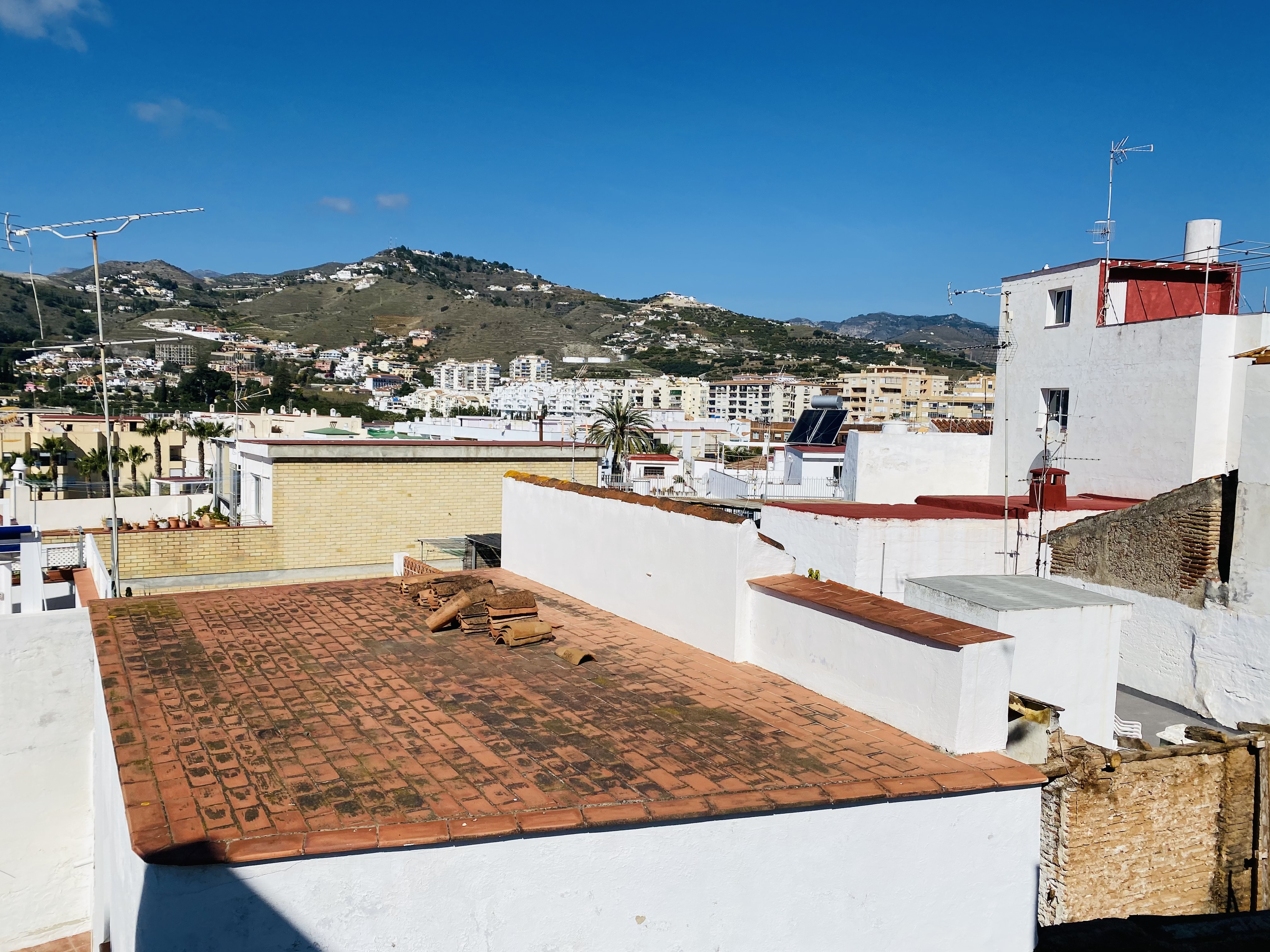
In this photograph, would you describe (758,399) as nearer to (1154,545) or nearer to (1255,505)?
(1154,545)

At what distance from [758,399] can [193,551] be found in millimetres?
134638

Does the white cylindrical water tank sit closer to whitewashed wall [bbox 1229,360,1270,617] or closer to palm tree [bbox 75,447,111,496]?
whitewashed wall [bbox 1229,360,1270,617]

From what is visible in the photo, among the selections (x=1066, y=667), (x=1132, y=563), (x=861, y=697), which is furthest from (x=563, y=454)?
(x=861, y=697)

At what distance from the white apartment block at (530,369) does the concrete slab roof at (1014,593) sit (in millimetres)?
150517

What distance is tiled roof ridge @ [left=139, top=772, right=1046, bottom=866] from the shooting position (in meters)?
4.30

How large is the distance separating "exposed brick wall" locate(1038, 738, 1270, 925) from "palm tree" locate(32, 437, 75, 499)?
38214 mm

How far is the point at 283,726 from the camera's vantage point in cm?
615

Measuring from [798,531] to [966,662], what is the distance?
1043 centimetres

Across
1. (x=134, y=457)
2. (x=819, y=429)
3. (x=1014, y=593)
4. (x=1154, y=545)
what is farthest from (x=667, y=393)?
(x=1014, y=593)

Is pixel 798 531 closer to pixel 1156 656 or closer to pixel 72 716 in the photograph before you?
pixel 1156 656

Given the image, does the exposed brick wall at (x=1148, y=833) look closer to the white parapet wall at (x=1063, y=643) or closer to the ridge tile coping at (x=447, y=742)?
the white parapet wall at (x=1063, y=643)

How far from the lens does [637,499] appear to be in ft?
31.3

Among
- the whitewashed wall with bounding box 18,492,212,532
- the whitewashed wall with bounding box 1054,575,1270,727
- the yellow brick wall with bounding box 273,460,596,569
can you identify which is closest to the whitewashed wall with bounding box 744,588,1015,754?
the whitewashed wall with bounding box 1054,575,1270,727

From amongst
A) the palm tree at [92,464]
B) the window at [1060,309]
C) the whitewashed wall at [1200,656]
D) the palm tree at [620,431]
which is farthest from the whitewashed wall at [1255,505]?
the palm tree at [92,464]
